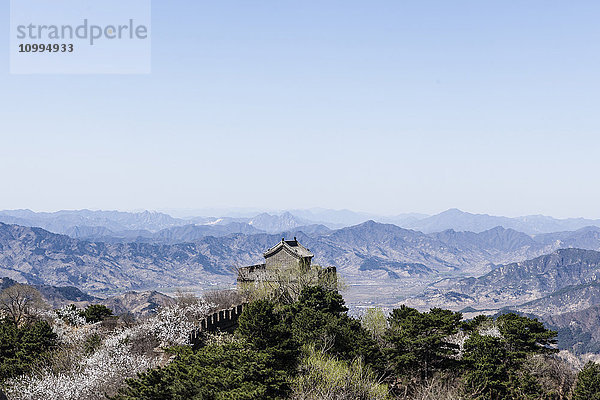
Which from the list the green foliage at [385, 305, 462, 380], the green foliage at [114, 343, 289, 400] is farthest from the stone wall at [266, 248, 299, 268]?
the green foliage at [114, 343, 289, 400]

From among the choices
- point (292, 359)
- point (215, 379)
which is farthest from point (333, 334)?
point (215, 379)

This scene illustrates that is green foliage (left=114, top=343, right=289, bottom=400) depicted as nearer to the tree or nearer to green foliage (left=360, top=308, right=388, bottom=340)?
green foliage (left=360, top=308, right=388, bottom=340)

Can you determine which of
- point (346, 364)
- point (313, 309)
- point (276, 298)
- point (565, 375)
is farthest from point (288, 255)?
point (565, 375)

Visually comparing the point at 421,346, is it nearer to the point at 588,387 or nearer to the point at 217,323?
the point at 588,387

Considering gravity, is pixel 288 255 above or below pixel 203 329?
above

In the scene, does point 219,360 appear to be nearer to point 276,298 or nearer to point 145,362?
point 145,362

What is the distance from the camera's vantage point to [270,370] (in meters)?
32.0

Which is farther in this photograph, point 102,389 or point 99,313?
point 99,313

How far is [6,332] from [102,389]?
18718 millimetres

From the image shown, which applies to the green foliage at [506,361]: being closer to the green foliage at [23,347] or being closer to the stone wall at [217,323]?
the stone wall at [217,323]

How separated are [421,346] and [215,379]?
23.6 m

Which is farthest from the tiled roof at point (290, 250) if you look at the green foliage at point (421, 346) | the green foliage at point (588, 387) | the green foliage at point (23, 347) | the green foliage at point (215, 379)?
the green foliage at point (215, 379)

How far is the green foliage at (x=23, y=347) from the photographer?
43938 mm

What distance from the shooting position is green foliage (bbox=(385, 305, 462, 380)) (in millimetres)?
46969
